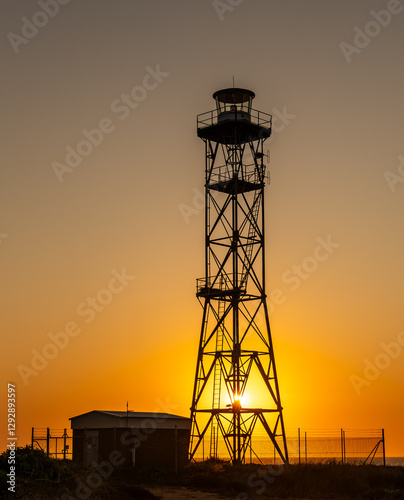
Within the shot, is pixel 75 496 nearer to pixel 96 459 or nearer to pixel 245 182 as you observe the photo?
pixel 96 459

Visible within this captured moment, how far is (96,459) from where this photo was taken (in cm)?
5547

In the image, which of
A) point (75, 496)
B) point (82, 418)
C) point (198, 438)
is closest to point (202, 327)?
point (198, 438)

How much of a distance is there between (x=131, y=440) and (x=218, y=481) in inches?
397

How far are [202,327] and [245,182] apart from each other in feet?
32.1

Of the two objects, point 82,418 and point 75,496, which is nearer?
point 75,496

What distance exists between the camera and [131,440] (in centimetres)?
5453

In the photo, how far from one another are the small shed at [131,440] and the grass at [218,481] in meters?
2.16

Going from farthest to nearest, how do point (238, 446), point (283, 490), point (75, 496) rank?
point (238, 446) < point (283, 490) < point (75, 496)

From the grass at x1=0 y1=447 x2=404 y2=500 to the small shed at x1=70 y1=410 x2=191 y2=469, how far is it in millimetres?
2161

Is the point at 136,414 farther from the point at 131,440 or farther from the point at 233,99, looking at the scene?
the point at 233,99

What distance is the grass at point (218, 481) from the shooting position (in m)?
38.9

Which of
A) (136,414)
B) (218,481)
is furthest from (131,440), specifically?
(218,481)

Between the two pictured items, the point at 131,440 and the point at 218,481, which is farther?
the point at 131,440

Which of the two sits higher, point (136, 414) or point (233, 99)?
point (233, 99)
